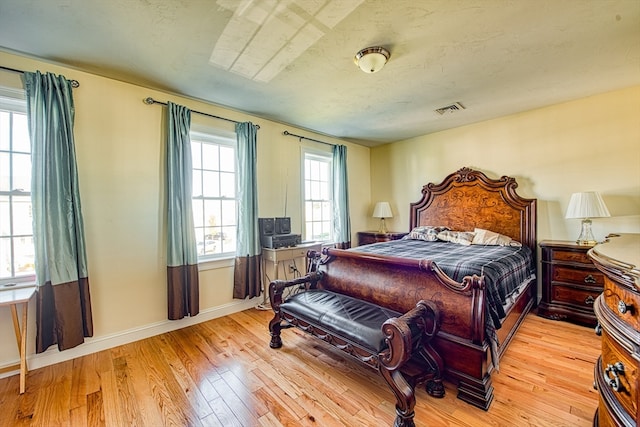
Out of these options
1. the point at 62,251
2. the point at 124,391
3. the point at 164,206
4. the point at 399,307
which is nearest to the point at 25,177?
the point at 62,251

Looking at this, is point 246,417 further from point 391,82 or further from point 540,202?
point 540,202

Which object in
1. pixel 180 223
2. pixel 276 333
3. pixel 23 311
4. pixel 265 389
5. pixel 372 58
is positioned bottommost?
pixel 265 389

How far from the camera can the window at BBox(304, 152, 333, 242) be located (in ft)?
14.0

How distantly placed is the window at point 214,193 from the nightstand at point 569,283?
3712 millimetres

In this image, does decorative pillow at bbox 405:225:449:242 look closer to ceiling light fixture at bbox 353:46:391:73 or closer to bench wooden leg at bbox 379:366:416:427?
ceiling light fixture at bbox 353:46:391:73

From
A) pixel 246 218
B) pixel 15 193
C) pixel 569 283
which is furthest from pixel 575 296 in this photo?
pixel 15 193

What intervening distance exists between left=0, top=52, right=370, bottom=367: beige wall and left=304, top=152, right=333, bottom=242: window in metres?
1.76

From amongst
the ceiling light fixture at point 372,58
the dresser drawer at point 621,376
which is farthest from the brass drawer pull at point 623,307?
the ceiling light fixture at point 372,58

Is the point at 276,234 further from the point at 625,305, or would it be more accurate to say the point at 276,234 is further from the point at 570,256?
the point at 570,256

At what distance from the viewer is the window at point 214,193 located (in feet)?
10.3

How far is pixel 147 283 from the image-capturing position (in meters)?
2.68

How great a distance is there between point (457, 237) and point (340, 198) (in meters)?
1.87

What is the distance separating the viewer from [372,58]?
2.09m

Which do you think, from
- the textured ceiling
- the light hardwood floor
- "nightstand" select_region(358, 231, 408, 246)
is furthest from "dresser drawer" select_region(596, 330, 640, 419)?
"nightstand" select_region(358, 231, 408, 246)
